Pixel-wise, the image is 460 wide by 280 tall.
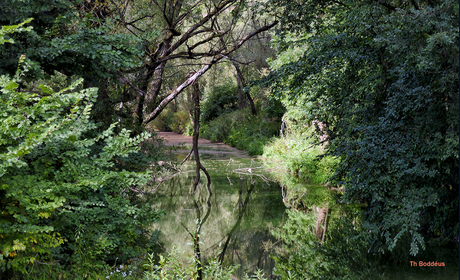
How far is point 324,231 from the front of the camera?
7426 mm

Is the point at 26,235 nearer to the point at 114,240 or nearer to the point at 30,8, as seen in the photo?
the point at 114,240

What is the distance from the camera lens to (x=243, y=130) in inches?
751

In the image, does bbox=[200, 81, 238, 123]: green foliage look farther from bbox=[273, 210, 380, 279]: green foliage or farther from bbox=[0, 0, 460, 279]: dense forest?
bbox=[273, 210, 380, 279]: green foliage

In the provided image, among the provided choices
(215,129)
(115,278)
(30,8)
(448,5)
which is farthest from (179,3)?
(215,129)

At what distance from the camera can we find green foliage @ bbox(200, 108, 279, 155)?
658 inches

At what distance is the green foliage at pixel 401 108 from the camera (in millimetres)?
4320

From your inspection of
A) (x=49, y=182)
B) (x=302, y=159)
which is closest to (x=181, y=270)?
(x=49, y=182)

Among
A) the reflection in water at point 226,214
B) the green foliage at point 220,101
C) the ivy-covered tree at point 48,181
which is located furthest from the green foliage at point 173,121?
the ivy-covered tree at point 48,181

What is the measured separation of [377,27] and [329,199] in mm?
5302

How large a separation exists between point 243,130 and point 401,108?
14.2 metres

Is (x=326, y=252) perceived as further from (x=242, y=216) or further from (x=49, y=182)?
(x=49, y=182)

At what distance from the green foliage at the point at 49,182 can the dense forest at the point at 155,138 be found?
0.05 ft

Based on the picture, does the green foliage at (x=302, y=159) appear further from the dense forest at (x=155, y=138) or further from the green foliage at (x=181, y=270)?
the green foliage at (x=181, y=270)

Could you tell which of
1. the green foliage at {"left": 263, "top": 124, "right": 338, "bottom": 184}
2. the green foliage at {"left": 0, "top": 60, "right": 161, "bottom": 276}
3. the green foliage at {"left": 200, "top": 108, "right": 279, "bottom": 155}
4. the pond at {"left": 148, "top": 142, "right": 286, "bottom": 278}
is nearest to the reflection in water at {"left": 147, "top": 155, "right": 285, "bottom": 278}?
the pond at {"left": 148, "top": 142, "right": 286, "bottom": 278}
